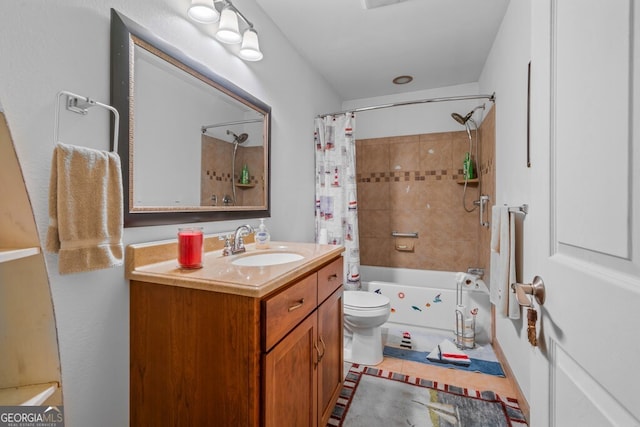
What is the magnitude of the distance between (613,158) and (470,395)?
71.2 inches

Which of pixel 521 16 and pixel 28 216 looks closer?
pixel 28 216

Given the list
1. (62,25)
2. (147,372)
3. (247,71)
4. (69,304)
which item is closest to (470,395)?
(147,372)

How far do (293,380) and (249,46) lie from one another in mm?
1653

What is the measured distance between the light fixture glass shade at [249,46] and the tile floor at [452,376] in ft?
6.90

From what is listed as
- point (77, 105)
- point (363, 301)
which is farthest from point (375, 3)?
point (363, 301)

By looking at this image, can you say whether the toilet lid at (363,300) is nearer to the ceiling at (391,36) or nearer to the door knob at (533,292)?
the door knob at (533,292)

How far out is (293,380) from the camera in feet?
3.54

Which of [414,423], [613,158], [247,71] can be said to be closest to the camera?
[613,158]

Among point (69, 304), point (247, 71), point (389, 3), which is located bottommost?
point (69, 304)

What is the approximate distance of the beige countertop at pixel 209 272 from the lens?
2.92 feet

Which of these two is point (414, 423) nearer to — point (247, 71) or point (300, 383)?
point (300, 383)

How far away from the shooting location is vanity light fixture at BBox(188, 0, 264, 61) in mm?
1270

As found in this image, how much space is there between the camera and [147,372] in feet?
3.31

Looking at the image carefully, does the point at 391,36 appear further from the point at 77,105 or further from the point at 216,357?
the point at 216,357
